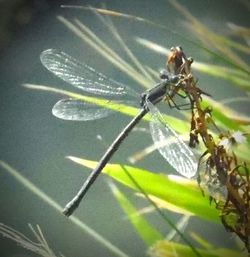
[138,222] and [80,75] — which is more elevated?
[80,75]

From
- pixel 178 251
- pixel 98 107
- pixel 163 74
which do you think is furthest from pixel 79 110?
pixel 178 251

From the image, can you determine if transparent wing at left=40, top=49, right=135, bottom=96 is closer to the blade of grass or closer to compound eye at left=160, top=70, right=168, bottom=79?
compound eye at left=160, top=70, right=168, bottom=79

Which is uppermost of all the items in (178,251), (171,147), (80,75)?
(80,75)

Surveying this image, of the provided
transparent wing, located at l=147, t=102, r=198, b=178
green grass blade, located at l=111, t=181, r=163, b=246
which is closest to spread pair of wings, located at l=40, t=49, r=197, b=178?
transparent wing, located at l=147, t=102, r=198, b=178

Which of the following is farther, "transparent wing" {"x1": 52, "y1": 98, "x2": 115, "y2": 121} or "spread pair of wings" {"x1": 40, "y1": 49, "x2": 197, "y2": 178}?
"transparent wing" {"x1": 52, "y1": 98, "x2": 115, "y2": 121}

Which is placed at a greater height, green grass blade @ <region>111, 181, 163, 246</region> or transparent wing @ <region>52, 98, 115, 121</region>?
transparent wing @ <region>52, 98, 115, 121</region>

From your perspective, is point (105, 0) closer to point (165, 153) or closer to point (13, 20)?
point (13, 20)

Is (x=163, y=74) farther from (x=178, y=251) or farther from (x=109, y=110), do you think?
(x=178, y=251)
